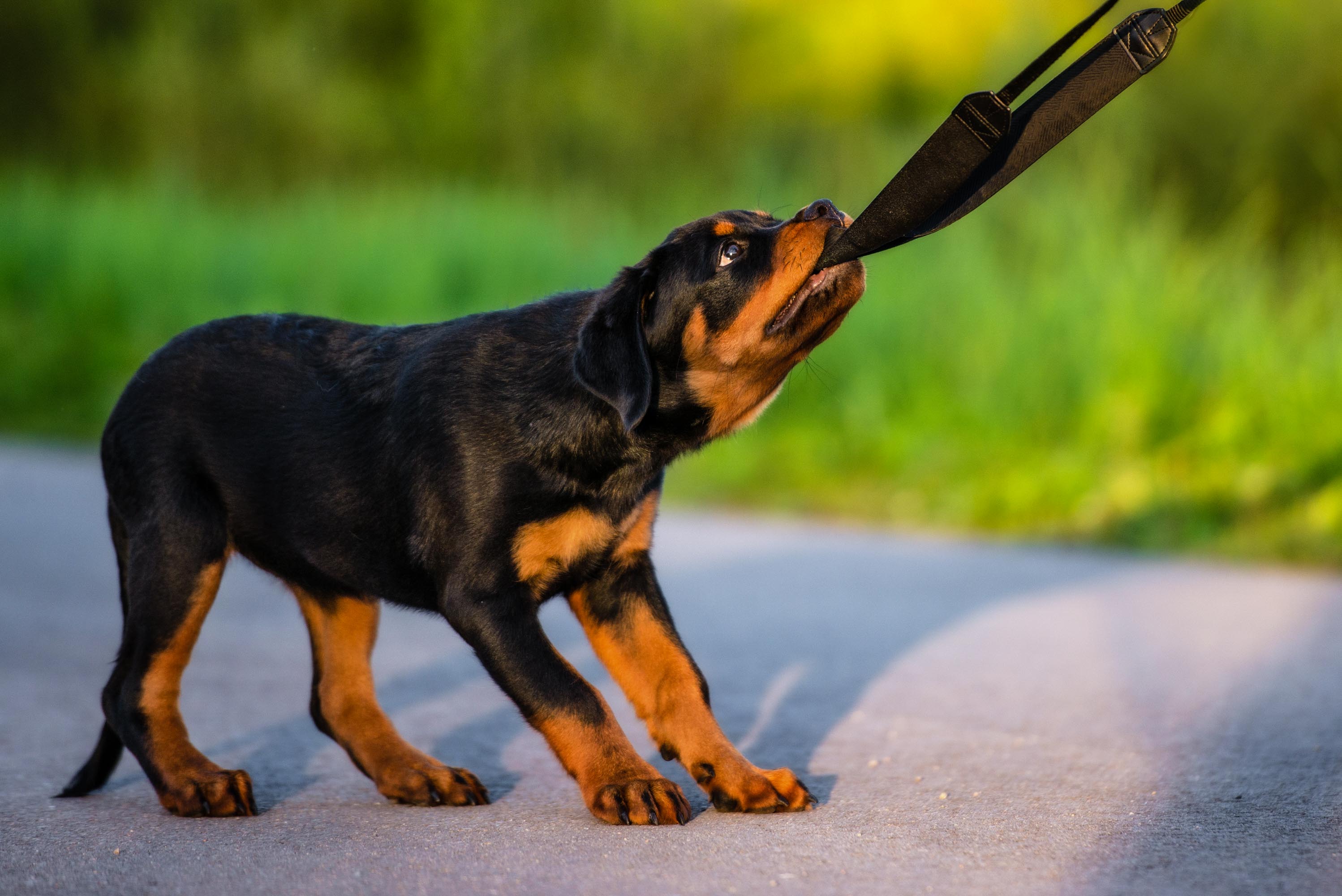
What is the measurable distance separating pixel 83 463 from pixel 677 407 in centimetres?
713

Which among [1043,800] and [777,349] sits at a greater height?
[777,349]

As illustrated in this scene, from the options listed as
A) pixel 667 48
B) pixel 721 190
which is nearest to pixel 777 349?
pixel 721 190

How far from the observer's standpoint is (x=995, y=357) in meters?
9.26

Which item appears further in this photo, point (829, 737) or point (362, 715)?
point (829, 737)

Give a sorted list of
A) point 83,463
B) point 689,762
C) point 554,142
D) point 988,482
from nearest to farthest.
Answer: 1. point 689,762
2. point 988,482
3. point 83,463
4. point 554,142

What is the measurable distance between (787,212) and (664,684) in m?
9.77

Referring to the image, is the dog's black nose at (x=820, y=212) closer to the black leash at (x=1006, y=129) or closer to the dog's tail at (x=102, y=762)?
the black leash at (x=1006, y=129)

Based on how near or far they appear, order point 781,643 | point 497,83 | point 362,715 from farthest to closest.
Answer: point 497,83
point 781,643
point 362,715

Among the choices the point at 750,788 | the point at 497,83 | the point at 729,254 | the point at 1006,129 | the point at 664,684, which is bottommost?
the point at 750,788

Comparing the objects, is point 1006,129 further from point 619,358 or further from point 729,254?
point 619,358

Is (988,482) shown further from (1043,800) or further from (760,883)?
(760,883)

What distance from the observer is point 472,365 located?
3.44 m

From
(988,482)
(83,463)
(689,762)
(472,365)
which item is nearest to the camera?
(689,762)

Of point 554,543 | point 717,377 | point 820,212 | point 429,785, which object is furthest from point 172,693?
point 820,212
